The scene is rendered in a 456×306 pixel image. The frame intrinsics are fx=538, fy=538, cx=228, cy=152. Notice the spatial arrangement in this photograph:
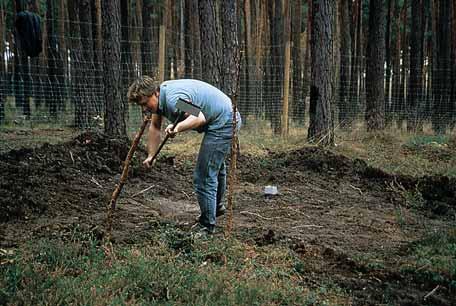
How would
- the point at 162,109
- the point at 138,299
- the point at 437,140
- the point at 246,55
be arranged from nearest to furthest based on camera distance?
the point at 138,299, the point at 162,109, the point at 437,140, the point at 246,55

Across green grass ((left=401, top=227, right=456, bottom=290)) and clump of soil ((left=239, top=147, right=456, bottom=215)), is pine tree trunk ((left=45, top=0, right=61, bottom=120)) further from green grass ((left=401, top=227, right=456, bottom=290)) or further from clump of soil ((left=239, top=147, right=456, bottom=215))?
green grass ((left=401, top=227, right=456, bottom=290))

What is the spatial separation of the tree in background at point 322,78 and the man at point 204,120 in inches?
232

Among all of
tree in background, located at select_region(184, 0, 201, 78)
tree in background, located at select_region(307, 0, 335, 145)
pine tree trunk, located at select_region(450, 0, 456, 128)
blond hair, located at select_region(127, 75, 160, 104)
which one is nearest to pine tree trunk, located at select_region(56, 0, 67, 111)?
tree in background, located at select_region(184, 0, 201, 78)

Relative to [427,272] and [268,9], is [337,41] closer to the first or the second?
[268,9]

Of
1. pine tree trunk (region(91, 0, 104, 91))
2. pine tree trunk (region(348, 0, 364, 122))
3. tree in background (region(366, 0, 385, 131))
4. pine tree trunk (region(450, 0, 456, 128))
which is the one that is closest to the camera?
tree in background (region(366, 0, 385, 131))

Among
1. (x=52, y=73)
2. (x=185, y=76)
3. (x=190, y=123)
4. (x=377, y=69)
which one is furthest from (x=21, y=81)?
(x=190, y=123)

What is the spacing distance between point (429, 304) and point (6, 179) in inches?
190

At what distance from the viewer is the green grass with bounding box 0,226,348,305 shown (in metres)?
3.22

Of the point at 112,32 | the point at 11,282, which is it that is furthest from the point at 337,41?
the point at 11,282

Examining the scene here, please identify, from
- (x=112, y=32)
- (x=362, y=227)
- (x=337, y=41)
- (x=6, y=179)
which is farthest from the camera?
(x=337, y=41)

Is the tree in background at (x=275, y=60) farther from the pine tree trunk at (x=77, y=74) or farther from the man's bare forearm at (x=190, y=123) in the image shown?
the man's bare forearm at (x=190, y=123)

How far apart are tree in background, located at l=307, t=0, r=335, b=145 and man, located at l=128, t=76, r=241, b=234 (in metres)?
5.90

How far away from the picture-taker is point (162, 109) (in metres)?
4.60

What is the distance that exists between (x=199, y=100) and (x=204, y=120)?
261mm
